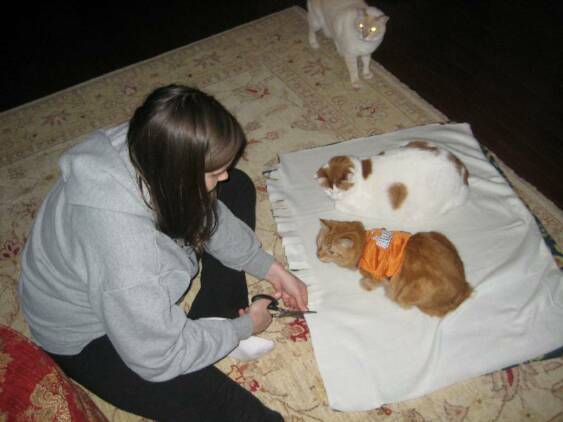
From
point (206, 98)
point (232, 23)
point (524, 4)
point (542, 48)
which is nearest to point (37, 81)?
point (232, 23)

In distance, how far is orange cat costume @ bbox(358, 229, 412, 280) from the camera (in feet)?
4.30

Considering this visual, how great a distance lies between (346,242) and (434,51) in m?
1.75

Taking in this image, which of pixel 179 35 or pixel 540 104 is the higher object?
pixel 179 35

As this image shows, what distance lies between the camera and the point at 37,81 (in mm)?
2467

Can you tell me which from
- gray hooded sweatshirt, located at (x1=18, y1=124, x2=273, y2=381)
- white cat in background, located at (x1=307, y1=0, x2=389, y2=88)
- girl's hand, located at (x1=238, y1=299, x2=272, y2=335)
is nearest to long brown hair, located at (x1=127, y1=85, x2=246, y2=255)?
gray hooded sweatshirt, located at (x1=18, y1=124, x2=273, y2=381)

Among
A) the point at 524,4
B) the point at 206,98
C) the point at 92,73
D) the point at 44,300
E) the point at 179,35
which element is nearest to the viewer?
the point at 206,98

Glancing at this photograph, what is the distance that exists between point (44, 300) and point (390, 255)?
40.0 inches

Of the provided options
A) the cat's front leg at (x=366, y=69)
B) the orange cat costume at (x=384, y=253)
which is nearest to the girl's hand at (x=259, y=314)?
the orange cat costume at (x=384, y=253)

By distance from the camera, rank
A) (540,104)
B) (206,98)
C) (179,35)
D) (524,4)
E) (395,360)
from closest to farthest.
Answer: (206,98), (395,360), (540,104), (179,35), (524,4)

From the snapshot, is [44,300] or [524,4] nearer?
[44,300]

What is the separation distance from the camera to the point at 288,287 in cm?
135

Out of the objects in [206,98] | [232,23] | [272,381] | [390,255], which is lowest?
[272,381]

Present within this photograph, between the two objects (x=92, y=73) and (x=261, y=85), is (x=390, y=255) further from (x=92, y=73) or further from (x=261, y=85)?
(x=92, y=73)

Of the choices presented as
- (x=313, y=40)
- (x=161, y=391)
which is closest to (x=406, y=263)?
(x=161, y=391)
